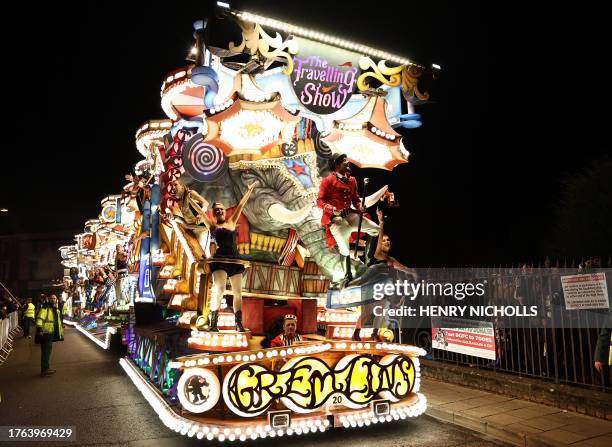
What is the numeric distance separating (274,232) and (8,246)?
58.0m

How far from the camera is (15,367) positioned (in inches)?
476

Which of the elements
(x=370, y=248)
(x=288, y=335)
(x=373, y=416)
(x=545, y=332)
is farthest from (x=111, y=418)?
(x=545, y=332)

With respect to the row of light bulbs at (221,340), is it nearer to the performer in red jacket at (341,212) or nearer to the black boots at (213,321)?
the black boots at (213,321)

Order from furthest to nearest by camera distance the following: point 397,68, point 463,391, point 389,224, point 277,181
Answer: point 389,224 < point 463,391 < point 277,181 < point 397,68

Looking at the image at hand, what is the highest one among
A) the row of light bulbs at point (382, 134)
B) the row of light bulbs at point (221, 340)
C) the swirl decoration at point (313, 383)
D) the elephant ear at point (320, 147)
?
the elephant ear at point (320, 147)

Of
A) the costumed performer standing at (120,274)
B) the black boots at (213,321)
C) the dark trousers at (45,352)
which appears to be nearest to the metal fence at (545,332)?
the black boots at (213,321)

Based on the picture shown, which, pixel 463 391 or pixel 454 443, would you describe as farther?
pixel 463 391

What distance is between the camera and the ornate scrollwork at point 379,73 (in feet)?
18.9

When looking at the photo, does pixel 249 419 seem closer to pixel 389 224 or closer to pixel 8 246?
pixel 389 224

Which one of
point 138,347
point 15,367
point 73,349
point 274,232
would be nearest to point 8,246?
point 73,349

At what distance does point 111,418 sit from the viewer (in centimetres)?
666

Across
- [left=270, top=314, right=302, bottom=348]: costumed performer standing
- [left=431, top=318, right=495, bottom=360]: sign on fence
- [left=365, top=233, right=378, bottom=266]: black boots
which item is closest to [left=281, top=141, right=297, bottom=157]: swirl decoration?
[left=365, top=233, right=378, bottom=266]: black boots

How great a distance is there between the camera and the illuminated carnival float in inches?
193

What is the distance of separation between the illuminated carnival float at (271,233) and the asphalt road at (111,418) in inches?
16.8
